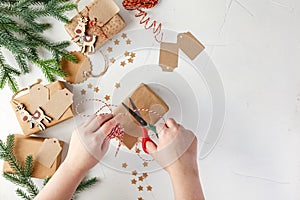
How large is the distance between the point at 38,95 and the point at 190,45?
47cm

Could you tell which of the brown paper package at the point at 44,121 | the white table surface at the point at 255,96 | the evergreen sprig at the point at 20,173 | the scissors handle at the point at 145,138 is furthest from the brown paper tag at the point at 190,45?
the evergreen sprig at the point at 20,173

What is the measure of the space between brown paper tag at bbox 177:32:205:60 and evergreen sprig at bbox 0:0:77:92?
0.31 m

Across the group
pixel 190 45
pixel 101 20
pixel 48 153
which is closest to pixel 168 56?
pixel 190 45

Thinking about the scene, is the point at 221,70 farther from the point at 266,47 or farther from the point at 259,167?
the point at 259,167

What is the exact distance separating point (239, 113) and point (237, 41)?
21 cm

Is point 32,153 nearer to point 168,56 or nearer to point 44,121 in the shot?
point 44,121

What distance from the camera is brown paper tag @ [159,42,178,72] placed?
4.06 ft

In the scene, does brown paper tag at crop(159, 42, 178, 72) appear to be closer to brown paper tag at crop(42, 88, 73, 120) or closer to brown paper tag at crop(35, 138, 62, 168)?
brown paper tag at crop(42, 88, 73, 120)

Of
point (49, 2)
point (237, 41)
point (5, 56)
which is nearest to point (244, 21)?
point (237, 41)

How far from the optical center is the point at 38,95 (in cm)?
126

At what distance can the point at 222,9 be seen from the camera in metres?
1.25

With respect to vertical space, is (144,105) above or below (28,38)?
below

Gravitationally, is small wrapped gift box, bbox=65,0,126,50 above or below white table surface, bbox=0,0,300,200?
above

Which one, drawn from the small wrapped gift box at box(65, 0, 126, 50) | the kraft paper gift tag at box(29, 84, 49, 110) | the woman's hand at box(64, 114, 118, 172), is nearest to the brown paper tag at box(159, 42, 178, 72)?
→ the small wrapped gift box at box(65, 0, 126, 50)
